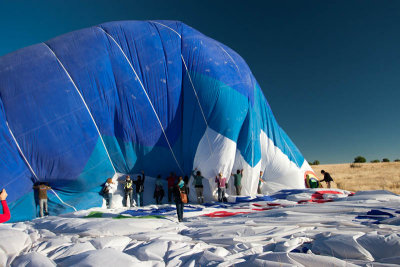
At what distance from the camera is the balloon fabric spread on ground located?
802 cm

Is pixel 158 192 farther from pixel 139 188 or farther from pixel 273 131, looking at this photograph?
pixel 273 131

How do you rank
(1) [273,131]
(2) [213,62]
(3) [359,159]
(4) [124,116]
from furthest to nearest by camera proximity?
(3) [359,159]
(1) [273,131]
(2) [213,62]
(4) [124,116]

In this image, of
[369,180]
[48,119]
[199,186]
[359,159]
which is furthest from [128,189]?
[359,159]

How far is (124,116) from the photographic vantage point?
9.22 meters

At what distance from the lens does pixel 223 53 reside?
11445mm

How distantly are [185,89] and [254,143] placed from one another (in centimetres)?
336

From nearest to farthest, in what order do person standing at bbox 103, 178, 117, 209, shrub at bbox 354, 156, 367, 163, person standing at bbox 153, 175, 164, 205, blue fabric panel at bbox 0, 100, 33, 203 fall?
blue fabric panel at bbox 0, 100, 33, 203 → person standing at bbox 103, 178, 117, 209 → person standing at bbox 153, 175, 164, 205 → shrub at bbox 354, 156, 367, 163

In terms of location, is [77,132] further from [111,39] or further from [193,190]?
[193,190]

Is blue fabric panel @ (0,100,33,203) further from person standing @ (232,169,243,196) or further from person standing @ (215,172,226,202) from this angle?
person standing @ (232,169,243,196)

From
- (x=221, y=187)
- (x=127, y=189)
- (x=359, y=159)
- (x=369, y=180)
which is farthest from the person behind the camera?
(x=359, y=159)

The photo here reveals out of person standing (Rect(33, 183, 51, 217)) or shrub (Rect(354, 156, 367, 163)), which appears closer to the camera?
person standing (Rect(33, 183, 51, 217))

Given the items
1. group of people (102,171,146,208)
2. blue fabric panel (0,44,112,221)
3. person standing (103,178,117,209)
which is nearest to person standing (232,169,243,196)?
group of people (102,171,146,208)

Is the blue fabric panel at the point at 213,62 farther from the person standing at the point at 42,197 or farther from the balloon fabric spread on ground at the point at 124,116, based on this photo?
the person standing at the point at 42,197

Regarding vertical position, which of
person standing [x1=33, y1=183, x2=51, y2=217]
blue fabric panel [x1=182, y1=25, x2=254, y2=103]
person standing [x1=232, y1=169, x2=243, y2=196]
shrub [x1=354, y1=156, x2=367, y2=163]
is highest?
shrub [x1=354, y1=156, x2=367, y2=163]
